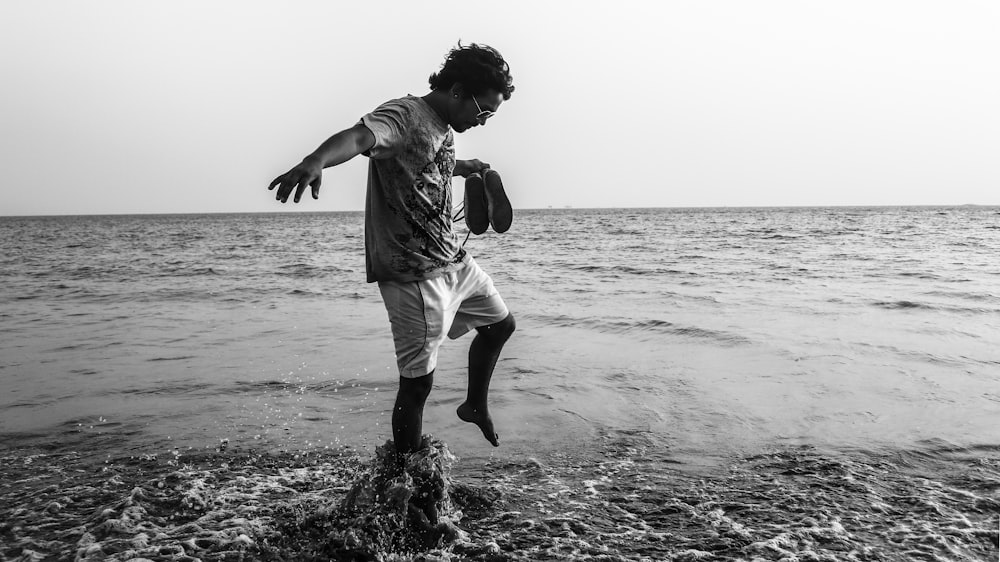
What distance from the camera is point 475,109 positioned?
3244 millimetres

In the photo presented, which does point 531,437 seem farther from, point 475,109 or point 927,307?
point 927,307

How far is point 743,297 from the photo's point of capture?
10.7 m

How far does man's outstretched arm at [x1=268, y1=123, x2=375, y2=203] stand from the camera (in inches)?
90.7

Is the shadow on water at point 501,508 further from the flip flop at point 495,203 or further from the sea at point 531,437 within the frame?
the flip flop at point 495,203

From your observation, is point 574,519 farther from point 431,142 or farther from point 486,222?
point 431,142

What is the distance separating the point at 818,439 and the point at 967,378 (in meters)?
2.31

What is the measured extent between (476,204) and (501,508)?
1.52 metres

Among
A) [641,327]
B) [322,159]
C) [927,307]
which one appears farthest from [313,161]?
[927,307]

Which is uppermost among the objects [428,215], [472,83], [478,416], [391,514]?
[472,83]

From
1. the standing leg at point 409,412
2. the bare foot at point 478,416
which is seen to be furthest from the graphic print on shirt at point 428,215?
the bare foot at point 478,416

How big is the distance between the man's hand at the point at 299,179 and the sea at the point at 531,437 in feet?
4.92

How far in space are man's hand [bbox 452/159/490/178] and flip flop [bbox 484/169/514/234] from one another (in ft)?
0.20

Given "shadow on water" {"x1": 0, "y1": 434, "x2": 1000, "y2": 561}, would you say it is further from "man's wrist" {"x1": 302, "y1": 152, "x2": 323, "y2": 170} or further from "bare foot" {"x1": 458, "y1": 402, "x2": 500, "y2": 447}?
"man's wrist" {"x1": 302, "y1": 152, "x2": 323, "y2": 170}

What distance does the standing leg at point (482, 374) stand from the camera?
3.68m
